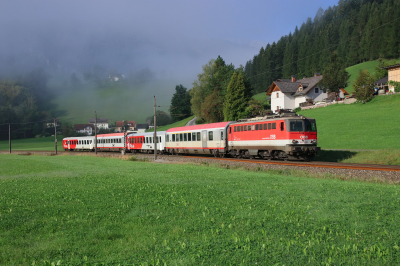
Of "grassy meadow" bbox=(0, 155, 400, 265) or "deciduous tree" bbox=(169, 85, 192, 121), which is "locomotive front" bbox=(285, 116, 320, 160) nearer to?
"grassy meadow" bbox=(0, 155, 400, 265)

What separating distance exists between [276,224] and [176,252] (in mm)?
2428

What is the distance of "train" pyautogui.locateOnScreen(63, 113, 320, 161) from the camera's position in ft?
78.1

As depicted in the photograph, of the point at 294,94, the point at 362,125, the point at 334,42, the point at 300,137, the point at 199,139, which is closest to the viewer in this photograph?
the point at 300,137

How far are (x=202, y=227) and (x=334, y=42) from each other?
147 m

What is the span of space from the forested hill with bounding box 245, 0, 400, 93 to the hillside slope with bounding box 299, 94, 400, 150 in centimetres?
Result: 6824

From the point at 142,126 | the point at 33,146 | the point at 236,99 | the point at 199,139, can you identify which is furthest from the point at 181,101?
the point at 199,139

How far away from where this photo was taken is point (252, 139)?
90.0ft

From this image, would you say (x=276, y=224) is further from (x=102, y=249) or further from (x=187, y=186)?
(x=187, y=186)

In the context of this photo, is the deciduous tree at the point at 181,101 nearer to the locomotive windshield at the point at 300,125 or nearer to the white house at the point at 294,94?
the white house at the point at 294,94

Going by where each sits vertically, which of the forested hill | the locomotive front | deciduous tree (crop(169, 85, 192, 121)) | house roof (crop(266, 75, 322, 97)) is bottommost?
the locomotive front

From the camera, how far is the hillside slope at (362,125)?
31.5 meters

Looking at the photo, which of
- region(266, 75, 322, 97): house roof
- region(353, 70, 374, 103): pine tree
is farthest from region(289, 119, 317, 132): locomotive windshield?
region(266, 75, 322, 97): house roof

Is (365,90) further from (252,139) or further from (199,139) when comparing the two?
(252,139)

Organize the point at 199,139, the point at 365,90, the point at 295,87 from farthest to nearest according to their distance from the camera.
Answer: the point at 295,87 → the point at 365,90 → the point at 199,139
